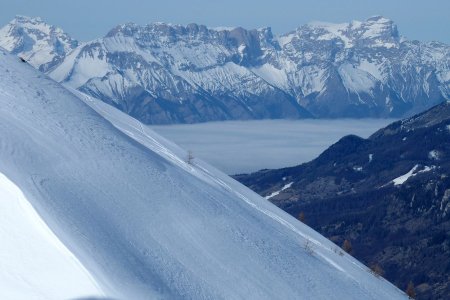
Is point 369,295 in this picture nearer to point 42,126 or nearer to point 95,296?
point 42,126

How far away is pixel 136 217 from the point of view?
2450 centimetres

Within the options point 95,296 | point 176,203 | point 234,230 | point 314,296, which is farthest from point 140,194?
point 95,296

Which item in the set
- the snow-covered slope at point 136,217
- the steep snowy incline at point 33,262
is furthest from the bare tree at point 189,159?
the steep snowy incline at point 33,262

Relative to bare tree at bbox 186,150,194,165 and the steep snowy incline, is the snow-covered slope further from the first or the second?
bare tree at bbox 186,150,194,165

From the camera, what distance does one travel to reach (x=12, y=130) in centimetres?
2575

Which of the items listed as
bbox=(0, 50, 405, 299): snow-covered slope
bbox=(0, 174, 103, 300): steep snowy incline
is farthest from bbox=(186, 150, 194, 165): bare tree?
bbox=(0, 174, 103, 300): steep snowy incline

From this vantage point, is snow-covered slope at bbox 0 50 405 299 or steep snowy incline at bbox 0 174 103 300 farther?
snow-covered slope at bbox 0 50 405 299

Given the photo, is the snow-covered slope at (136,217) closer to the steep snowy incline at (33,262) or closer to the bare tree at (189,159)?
Answer: the steep snowy incline at (33,262)

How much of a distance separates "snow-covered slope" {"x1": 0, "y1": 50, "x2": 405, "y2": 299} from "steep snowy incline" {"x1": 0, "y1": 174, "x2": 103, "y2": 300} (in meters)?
0.35

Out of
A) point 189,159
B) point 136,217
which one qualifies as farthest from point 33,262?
point 189,159

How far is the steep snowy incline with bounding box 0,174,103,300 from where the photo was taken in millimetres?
A: 17969

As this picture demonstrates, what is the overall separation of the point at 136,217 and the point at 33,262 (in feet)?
18.9

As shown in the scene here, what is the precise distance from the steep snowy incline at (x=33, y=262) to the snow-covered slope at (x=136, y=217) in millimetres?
354

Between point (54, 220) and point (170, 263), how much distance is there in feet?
11.4
